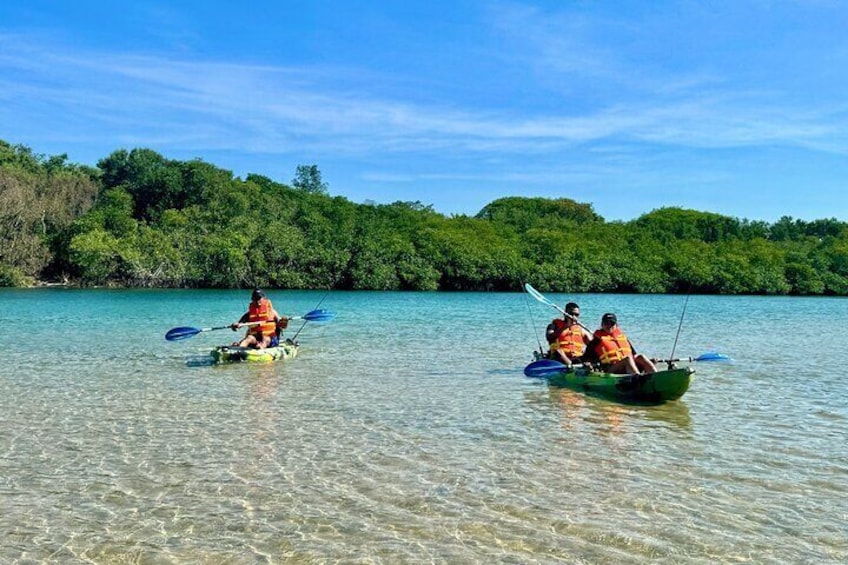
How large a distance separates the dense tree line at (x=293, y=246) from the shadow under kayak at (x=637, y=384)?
59.1 meters

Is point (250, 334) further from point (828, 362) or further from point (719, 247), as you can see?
point (719, 247)

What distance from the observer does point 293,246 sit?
7306 cm

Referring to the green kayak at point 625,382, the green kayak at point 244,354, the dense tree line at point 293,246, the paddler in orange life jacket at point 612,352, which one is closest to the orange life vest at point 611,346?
the paddler in orange life jacket at point 612,352

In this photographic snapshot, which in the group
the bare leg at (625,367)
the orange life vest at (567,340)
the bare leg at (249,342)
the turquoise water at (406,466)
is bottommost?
Result: the turquoise water at (406,466)

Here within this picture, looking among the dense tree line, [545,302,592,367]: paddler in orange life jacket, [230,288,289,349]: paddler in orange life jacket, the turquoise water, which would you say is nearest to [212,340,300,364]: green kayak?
[230,288,289,349]: paddler in orange life jacket

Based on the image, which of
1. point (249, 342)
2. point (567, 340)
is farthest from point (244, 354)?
point (567, 340)

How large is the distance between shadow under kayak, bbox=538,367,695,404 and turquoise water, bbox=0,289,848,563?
30 cm

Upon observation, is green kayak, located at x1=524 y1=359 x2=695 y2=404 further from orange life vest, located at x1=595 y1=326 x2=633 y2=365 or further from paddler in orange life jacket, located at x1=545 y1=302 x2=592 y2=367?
paddler in orange life jacket, located at x1=545 y1=302 x2=592 y2=367

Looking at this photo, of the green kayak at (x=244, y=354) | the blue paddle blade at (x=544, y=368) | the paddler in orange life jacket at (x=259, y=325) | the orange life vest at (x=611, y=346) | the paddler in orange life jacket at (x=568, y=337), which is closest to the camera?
the orange life vest at (x=611, y=346)

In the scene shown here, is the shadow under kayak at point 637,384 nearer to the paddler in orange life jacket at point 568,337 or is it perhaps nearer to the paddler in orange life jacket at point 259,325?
the paddler in orange life jacket at point 568,337

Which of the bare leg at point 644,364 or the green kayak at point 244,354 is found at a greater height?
the bare leg at point 644,364

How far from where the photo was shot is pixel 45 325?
2795 cm

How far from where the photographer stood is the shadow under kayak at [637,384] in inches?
474

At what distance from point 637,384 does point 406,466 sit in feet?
17.5
